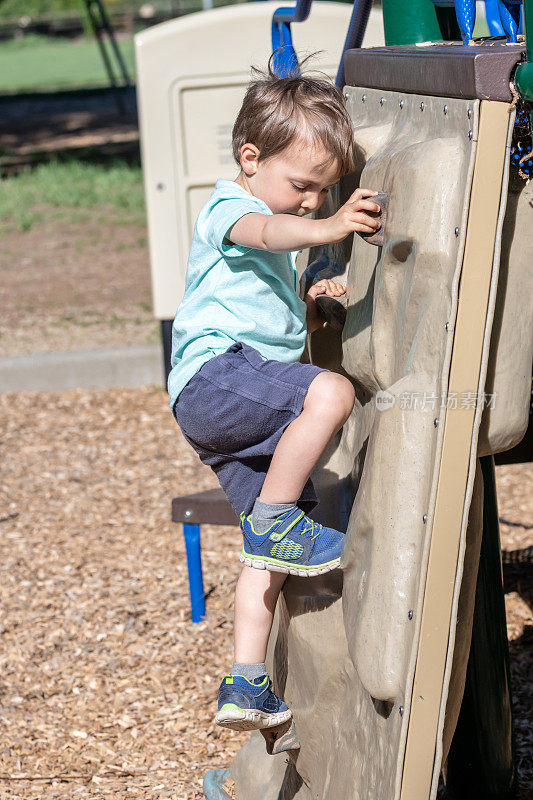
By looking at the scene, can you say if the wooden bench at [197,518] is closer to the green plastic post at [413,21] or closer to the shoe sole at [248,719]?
the shoe sole at [248,719]

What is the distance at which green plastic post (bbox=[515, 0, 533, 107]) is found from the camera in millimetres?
1343

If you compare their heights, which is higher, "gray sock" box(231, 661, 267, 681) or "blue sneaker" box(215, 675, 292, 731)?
"gray sock" box(231, 661, 267, 681)

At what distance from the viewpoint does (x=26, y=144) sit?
1633 centimetres

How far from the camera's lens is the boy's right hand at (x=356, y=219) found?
163 cm

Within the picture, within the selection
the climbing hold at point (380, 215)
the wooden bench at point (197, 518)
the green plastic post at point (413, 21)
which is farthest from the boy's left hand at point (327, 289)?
the wooden bench at point (197, 518)

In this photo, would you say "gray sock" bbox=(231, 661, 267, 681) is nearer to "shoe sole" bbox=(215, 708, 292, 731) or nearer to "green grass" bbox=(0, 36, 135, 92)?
"shoe sole" bbox=(215, 708, 292, 731)

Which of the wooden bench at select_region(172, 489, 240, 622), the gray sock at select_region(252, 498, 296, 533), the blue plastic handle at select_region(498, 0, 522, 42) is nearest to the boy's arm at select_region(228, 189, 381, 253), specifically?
the blue plastic handle at select_region(498, 0, 522, 42)

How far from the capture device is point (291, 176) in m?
1.87

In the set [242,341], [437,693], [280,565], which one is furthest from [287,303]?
[437,693]

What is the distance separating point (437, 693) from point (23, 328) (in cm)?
588

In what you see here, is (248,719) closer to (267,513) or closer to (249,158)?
(267,513)

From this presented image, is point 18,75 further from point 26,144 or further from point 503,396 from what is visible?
point 503,396
